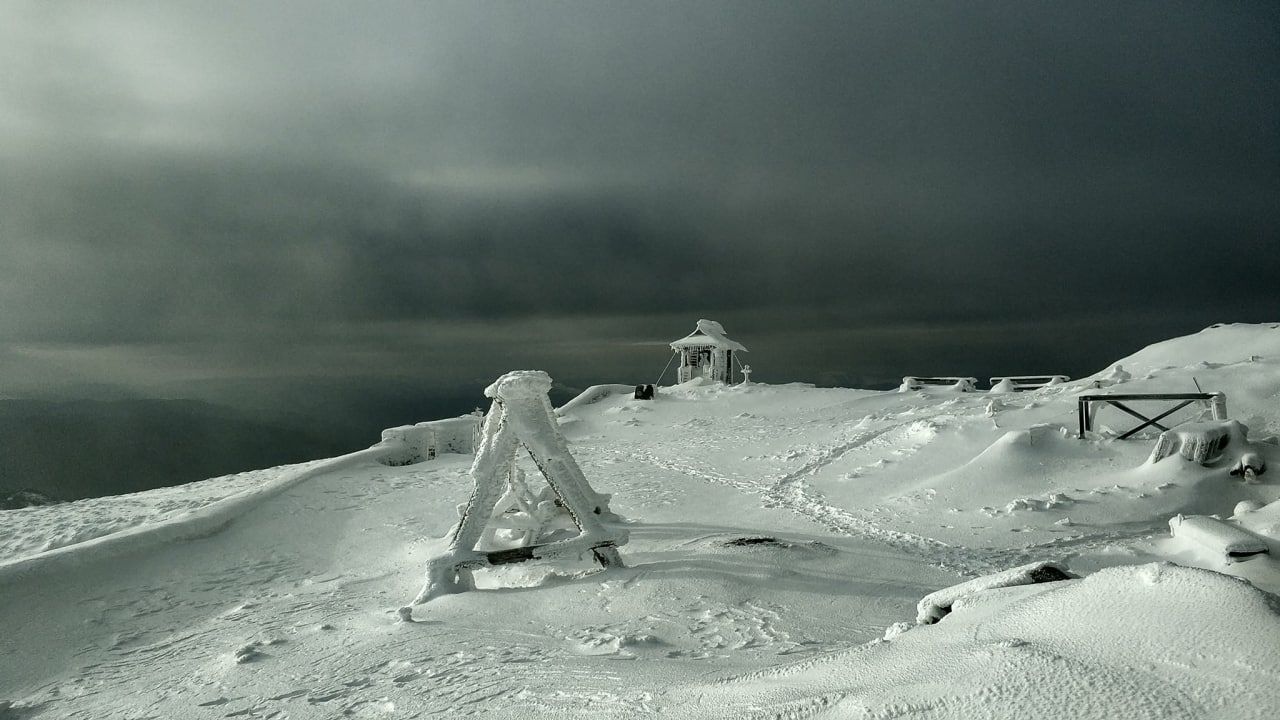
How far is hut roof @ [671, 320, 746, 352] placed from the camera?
1481 inches

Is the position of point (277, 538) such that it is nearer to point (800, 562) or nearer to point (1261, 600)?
point (800, 562)

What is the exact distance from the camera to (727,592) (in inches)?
294

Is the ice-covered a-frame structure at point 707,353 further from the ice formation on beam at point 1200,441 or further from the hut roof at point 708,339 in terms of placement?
the ice formation on beam at point 1200,441

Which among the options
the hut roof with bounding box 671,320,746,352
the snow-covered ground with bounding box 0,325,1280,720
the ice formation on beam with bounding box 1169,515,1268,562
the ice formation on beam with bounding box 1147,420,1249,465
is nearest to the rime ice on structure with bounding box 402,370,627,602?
the snow-covered ground with bounding box 0,325,1280,720

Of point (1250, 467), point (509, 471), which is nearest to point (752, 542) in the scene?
point (509, 471)

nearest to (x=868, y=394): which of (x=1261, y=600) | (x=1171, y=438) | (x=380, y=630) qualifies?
(x=1171, y=438)

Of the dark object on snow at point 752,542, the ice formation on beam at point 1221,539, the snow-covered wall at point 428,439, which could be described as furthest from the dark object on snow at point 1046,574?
the snow-covered wall at point 428,439

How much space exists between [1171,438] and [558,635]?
11913 mm

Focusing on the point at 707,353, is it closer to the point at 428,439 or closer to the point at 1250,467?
the point at 428,439

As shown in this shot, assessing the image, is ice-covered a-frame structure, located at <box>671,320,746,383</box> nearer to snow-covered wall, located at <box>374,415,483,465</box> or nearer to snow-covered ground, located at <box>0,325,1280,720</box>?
snow-covered wall, located at <box>374,415,483,465</box>

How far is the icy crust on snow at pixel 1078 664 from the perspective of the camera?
233 centimetres

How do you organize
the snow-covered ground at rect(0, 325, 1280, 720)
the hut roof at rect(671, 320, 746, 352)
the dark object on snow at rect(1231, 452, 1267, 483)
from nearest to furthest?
the snow-covered ground at rect(0, 325, 1280, 720), the dark object on snow at rect(1231, 452, 1267, 483), the hut roof at rect(671, 320, 746, 352)

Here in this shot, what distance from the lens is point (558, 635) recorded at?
21.0 feet

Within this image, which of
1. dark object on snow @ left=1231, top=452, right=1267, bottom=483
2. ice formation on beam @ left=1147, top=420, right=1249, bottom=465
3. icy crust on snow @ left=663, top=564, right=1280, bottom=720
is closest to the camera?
icy crust on snow @ left=663, top=564, right=1280, bottom=720
